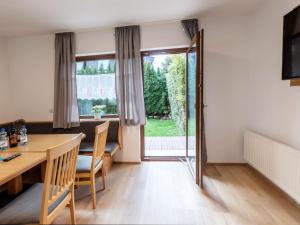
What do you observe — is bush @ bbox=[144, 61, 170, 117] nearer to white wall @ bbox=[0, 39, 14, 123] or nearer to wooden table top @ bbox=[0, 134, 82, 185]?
wooden table top @ bbox=[0, 134, 82, 185]

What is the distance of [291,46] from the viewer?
1.97 meters

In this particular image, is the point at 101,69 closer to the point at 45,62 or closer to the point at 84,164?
the point at 45,62

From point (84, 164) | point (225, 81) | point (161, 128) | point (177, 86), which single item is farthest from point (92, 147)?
point (225, 81)

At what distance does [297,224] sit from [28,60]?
4.47m

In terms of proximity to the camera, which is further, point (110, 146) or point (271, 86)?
point (110, 146)

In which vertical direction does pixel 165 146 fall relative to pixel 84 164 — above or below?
below

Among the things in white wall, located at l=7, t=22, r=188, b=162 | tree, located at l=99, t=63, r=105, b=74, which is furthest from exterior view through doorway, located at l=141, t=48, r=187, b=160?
tree, located at l=99, t=63, r=105, b=74

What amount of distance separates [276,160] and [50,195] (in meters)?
2.30

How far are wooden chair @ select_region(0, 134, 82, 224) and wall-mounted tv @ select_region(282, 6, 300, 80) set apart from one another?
86.3 inches

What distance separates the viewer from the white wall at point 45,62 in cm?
313

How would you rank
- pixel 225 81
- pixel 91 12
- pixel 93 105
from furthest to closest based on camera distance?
pixel 93 105
pixel 225 81
pixel 91 12

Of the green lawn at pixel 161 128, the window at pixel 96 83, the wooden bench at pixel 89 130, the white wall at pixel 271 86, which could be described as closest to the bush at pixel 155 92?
the green lawn at pixel 161 128

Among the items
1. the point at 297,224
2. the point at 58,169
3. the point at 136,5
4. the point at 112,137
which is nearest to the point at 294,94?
the point at 297,224

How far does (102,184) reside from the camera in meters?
2.56
